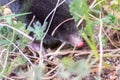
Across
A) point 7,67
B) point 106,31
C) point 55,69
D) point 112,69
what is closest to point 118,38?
point 106,31

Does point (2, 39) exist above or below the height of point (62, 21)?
above

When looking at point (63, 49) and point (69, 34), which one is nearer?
point (69, 34)

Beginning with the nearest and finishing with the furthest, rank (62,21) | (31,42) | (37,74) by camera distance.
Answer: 1. (37,74)
2. (62,21)
3. (31,42)

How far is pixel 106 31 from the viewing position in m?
1.29

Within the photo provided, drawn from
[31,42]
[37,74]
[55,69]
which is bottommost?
[37,74]

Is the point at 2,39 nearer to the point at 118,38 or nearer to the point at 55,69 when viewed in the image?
the point at 55,69

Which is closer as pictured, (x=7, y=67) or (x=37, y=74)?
(x=37, y=74)

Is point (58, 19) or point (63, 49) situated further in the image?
point (63, 49)

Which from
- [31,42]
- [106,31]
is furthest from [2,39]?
[106,31]

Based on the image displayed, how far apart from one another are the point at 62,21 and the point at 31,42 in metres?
0.16

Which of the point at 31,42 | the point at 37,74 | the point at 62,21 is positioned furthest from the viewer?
the point at 31,42

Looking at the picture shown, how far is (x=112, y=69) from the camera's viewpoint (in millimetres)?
1158

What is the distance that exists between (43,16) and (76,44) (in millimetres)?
145

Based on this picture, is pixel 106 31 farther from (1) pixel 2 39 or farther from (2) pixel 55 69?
(1) pixel 2 39
